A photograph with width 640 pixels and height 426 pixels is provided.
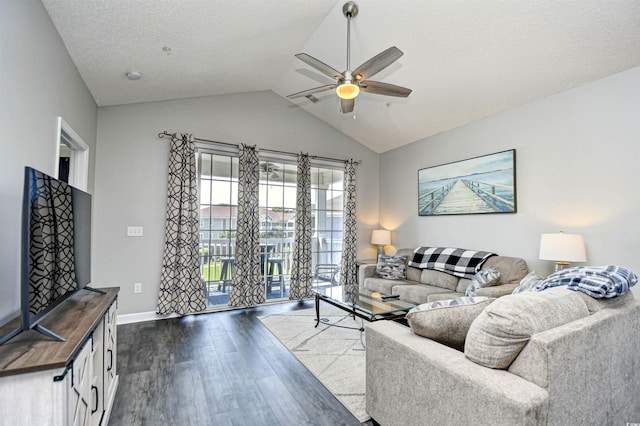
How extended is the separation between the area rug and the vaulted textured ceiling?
3.08m

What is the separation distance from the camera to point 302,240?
500cm

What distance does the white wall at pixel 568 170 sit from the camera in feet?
9.32

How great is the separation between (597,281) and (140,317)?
454 cm

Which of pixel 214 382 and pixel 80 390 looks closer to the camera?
pixel 80 390

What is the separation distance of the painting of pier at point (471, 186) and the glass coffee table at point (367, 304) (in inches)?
70.5

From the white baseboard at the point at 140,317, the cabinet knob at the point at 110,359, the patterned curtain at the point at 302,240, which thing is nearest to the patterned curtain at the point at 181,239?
the white baseboard at the point at 140,317

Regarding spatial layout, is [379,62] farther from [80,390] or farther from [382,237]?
[382,237]

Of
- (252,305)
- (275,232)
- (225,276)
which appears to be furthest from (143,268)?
(275,232)

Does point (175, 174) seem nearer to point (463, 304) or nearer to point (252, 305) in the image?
point (252, 305)

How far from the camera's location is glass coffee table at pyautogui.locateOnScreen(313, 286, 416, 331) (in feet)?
9.54

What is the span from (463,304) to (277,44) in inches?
127

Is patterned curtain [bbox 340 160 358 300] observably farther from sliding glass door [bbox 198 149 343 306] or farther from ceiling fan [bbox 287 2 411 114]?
ceiling fan [bbox 287 2 411 114]

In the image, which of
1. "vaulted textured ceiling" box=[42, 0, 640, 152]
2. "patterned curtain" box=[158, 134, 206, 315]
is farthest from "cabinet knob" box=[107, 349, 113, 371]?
→ "vaulted textured ceiling" box=[42, 0, 640, 152]

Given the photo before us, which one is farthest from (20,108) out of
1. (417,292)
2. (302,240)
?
(417,292)
